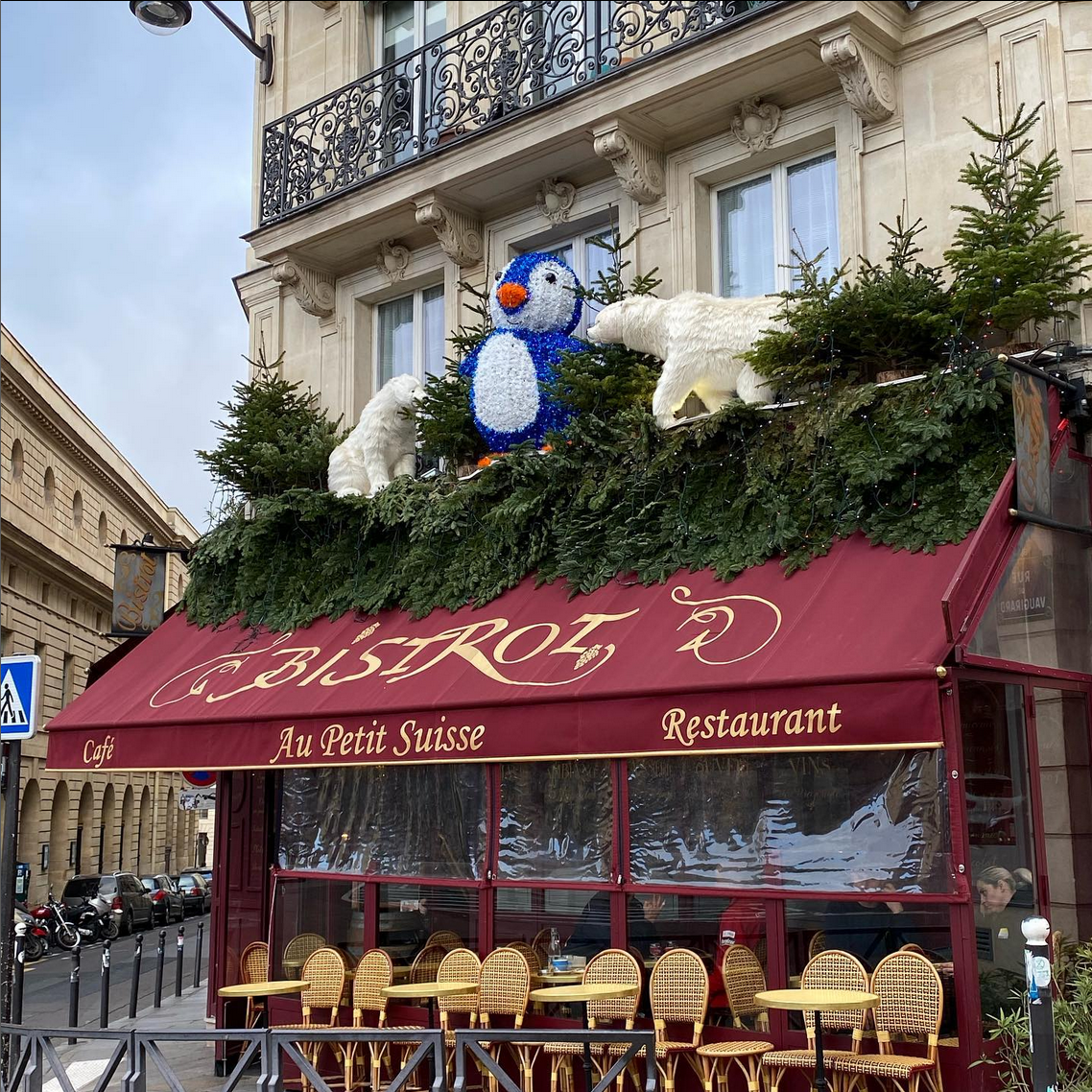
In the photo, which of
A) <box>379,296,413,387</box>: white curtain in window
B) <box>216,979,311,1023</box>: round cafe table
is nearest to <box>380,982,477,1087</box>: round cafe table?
<box>216,979,311,1023</box>: round cafe table

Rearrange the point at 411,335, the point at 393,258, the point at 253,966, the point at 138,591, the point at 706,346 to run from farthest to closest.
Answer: the point at 138,591, the point at 411,335, the point at 393,258, the point at 253,966, the point at 706,346

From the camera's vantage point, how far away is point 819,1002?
6980mm

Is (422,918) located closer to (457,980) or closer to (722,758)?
(457,980)

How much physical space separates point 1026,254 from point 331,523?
6381mm

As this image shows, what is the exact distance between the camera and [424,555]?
36.0 feet

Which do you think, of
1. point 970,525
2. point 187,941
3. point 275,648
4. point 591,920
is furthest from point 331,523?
point 187,941

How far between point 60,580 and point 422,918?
122 feet

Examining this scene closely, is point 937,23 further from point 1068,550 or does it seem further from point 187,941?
point 187,941

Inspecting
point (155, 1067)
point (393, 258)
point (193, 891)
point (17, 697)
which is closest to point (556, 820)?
point (155, 1067)

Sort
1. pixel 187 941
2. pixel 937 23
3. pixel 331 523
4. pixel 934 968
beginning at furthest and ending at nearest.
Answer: pixel 187 941 → pixel 331 523 → pixel 937 23 → pixel 934 968

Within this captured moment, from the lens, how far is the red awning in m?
7.29

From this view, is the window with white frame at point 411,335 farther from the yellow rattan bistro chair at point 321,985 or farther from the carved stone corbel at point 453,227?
the yellow rattan bistro chair at point 321,985

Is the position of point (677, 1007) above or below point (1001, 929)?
below

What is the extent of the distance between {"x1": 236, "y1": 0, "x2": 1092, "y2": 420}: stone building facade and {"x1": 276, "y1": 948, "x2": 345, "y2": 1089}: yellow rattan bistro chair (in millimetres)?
5542
